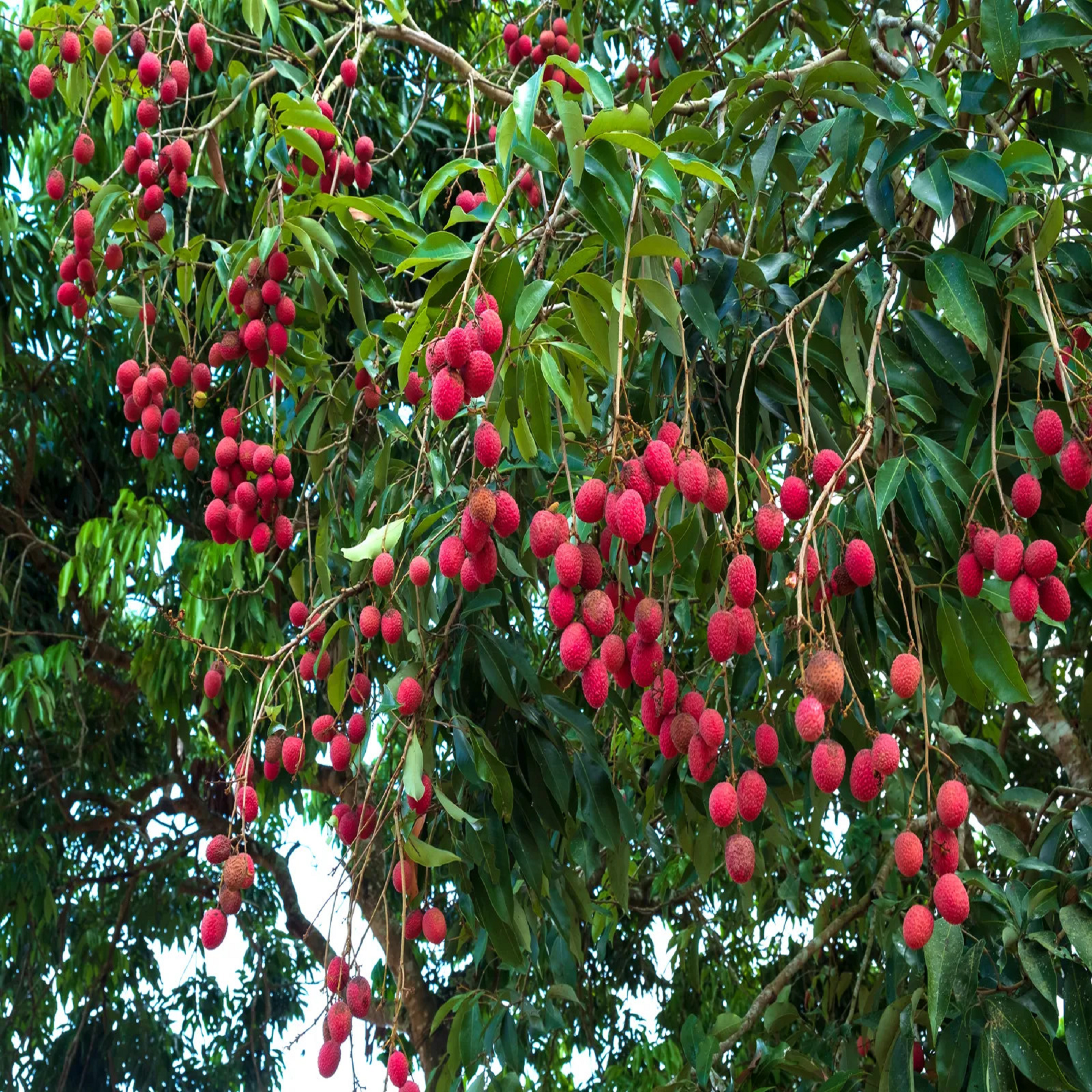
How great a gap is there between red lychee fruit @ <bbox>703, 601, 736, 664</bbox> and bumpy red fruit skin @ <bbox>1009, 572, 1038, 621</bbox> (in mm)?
223

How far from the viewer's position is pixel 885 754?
1.00 metres

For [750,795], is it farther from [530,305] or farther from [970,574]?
[530,305]

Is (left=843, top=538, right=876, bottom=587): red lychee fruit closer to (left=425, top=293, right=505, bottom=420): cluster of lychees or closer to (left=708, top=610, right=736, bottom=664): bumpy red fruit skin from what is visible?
(left=708, top=610, right=736, bottom=664): bumpy red fruit skin

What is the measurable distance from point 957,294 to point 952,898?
0.56m

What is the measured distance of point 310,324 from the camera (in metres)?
1.91

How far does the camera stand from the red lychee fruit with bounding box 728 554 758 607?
3.26 ft

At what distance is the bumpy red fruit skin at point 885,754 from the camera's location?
3.27 feet

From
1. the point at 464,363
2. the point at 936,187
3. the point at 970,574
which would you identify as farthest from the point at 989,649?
the point at 464,363

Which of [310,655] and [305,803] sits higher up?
[305,803]

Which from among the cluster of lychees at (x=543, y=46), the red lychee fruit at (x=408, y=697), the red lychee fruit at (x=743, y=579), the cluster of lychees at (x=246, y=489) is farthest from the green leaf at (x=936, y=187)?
the cluster of lychees at (x=543, y=46)

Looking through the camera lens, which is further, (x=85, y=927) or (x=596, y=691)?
(x=85, y=927)

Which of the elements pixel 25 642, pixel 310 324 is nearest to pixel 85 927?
pixel 25 642

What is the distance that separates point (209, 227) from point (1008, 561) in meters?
2.97

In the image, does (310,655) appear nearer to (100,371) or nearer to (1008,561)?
(1008,561)
